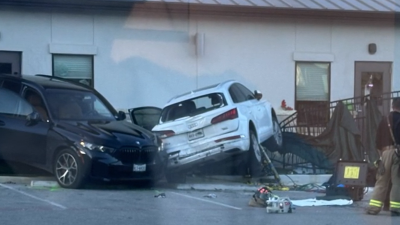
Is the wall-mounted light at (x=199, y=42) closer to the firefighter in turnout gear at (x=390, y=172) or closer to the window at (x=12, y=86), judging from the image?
the window at (x=12, y=86)

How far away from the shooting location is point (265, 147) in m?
15.5

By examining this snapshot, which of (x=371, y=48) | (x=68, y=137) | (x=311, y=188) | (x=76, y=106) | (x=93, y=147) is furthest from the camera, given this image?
(x=371, y=48)

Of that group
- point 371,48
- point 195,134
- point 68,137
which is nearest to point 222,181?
point 195,134

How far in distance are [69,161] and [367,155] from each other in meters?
6.43

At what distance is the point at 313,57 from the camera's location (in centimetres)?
1842

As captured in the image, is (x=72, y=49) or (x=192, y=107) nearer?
(x=192, y=107)

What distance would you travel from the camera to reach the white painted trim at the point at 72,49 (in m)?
16.8

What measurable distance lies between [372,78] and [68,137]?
9.16 metres

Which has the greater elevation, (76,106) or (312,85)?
(312,85)

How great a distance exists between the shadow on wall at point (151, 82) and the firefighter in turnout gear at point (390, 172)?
7164mm

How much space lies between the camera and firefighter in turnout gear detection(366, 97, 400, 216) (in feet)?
35.3

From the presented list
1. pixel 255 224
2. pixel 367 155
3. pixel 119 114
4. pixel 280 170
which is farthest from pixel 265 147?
pixel 255 224

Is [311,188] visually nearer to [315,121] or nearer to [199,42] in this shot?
[315,121]

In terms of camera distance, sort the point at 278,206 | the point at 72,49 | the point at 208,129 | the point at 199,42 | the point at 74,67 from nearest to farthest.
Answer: the point at 278,206 < the point at 208,129 < the point at 72,49 < the point at 74,67 < the point at 199,42
